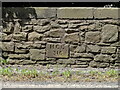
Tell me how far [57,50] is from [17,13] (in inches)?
42.2

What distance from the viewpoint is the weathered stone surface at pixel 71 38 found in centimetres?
642

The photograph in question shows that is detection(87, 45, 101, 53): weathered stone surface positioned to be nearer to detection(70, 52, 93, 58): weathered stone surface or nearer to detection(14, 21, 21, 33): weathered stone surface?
detection(70, 52, 93, 58): weathered stone surface

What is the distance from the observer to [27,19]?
6.48 metres

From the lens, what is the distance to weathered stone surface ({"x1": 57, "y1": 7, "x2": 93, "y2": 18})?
20.9ft

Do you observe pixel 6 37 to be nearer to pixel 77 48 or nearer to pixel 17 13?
pixel 17 13

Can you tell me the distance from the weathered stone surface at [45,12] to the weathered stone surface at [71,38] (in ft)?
1.60

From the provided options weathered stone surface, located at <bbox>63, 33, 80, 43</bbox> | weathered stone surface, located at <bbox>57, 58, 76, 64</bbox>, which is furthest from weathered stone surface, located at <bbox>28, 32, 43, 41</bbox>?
weathered stone surface, located at <bbox>57, 58, 76, 64</bbox>

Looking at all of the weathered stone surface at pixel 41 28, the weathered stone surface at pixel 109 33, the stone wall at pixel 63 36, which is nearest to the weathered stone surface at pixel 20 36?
the stone wall at pixel 63 36

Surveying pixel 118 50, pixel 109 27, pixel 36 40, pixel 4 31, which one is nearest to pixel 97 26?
pixel 109 27

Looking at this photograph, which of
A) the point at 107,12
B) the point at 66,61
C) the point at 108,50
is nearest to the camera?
A: the point at 107,12

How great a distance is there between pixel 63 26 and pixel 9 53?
4.04ft

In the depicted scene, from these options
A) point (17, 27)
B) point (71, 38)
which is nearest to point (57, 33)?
point (71, 38)

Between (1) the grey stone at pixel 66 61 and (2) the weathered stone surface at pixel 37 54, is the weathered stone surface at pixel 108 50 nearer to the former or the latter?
(1) the grey stone at pixel 66 61

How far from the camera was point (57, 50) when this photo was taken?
648cm
